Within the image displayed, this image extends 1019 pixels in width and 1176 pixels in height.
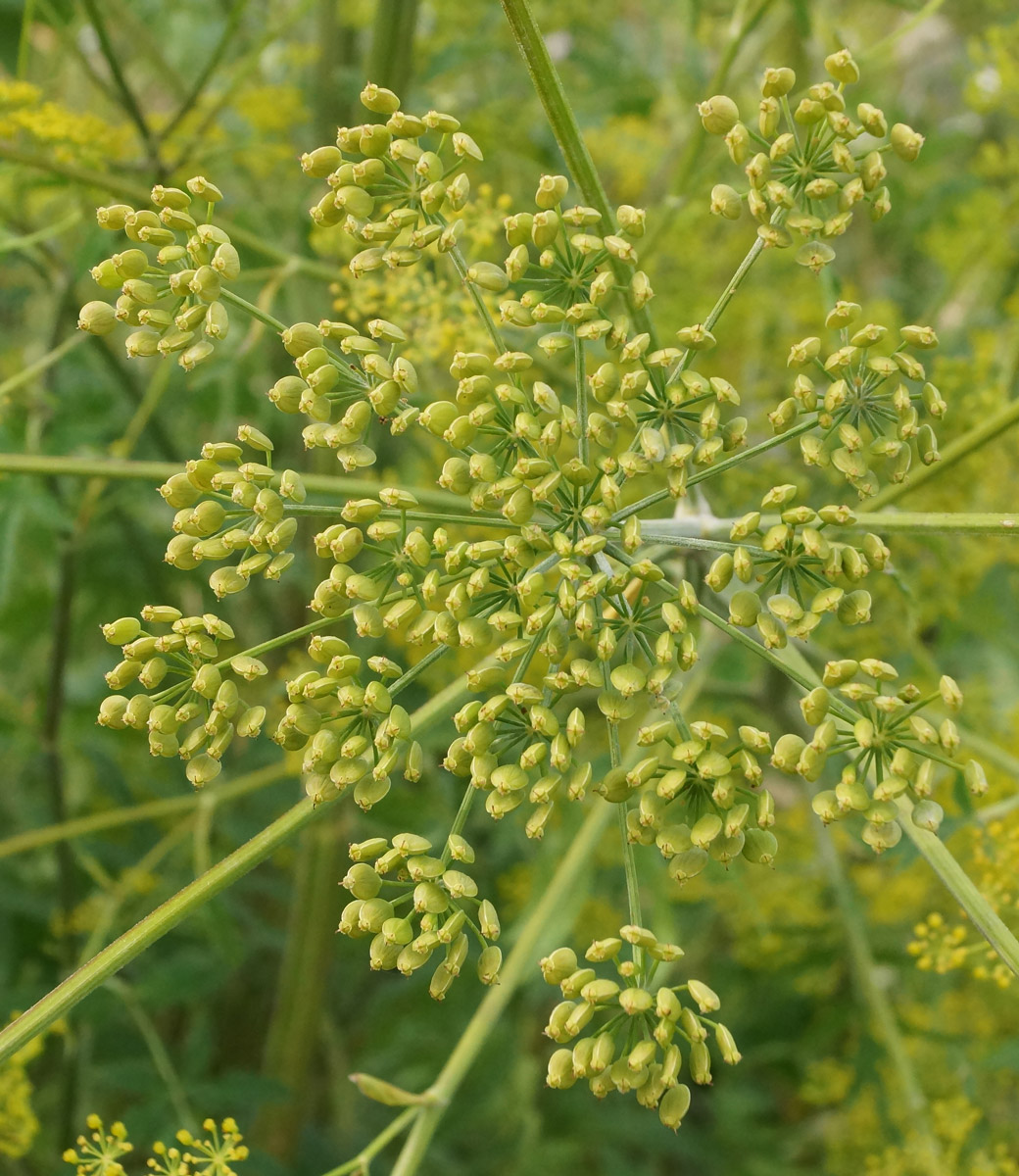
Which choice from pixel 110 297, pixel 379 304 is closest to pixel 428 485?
pixel 379 304

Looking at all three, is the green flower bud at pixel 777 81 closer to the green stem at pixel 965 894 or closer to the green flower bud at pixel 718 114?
the green flower bud at pixel 718 114

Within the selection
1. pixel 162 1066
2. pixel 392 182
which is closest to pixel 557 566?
pixel 392 182

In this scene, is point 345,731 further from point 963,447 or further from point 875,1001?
point 875,1001

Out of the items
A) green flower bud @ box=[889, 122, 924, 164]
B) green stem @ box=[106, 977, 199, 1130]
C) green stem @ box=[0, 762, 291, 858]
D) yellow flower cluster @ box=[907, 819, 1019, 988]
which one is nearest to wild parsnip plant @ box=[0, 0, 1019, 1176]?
green flower bud @ box=[889, 122, 924, 164]

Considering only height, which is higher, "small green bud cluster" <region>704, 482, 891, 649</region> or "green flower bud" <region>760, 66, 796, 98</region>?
"green flower bud" <region>760, 66, 796, 98</region>

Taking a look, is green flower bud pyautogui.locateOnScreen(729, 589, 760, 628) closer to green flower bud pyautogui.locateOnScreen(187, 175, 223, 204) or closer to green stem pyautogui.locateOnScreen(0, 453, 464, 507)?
green stem pyautogui.locateOnScreen(0, 453, 464, 507)

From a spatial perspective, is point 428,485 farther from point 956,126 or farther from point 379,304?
point 956,126

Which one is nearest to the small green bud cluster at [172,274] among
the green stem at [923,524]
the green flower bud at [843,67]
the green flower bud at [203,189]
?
the green flower bud at [203,189]
